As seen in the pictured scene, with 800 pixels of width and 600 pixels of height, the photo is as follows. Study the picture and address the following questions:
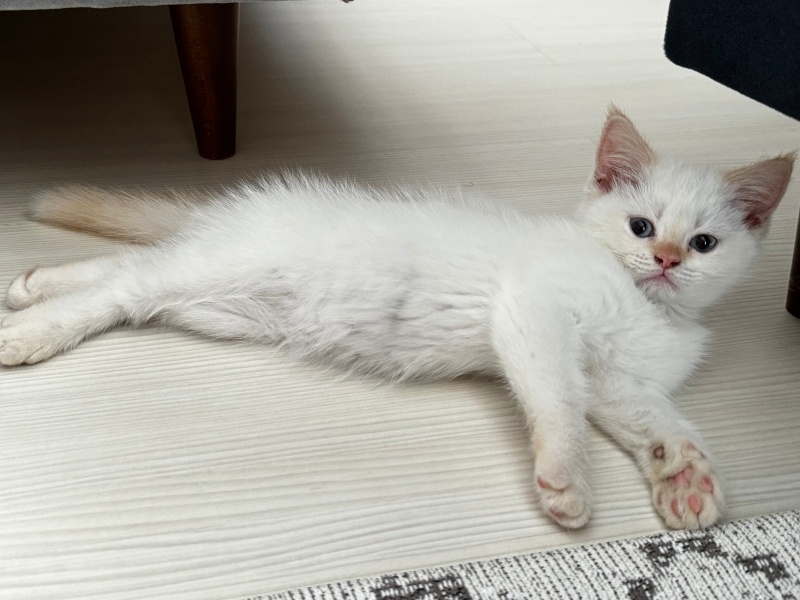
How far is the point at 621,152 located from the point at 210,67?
0.84 m

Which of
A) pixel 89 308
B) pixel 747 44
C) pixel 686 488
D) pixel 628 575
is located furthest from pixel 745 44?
pixel 89 308

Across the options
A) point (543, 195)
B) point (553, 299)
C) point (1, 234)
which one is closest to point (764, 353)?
point (553, 299)

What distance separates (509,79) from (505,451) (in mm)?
1563

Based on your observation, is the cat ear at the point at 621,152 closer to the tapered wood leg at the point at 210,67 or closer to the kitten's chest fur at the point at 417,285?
the kitten's chest fur at the point at 417,285

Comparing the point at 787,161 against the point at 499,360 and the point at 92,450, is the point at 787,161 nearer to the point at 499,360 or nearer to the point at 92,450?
the point at 499,360

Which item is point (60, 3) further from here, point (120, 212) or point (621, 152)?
point (621, 152)

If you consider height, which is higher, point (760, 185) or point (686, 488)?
point (760, 185)

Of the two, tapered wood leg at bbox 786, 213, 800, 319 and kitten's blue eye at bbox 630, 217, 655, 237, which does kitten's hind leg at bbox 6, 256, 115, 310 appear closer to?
kitten's blue eye at bbox 630, 217, 655, 237

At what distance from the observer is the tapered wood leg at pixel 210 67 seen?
1613 millimetres

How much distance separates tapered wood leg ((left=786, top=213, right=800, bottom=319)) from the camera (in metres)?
1.42

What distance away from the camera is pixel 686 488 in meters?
1.01

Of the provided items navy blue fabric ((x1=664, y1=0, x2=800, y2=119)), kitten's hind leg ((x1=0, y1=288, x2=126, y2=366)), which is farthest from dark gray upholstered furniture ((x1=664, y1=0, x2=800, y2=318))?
kitten's hind leg ((x1=0, y1=288, x2=126, y2=366))

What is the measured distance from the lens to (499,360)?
1.14 metres

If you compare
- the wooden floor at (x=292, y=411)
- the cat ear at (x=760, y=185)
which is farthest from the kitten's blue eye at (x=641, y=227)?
the wooden floor at (x=292, y=411)
